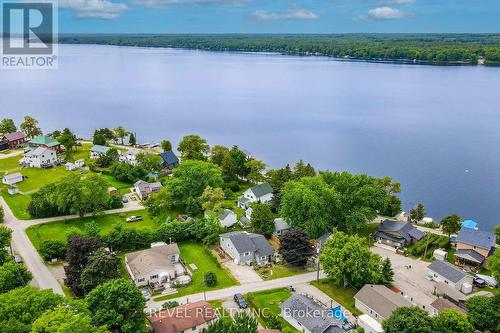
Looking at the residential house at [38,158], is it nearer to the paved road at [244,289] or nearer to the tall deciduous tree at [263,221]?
the tall deciduous tree at [263,221]

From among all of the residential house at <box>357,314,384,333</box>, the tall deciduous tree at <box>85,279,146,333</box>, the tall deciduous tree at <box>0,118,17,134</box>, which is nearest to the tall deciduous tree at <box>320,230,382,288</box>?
the residential house at <box>357,314,384,333</box>

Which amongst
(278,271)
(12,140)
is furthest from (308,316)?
(12,140)

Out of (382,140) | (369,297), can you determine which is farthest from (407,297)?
(382,140)

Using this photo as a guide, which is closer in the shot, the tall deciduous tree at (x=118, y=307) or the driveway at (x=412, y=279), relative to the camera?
the tall deciduous tree at (x=118, y=307)

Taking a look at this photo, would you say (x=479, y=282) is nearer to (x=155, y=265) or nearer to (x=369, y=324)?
(x=369, y=324)

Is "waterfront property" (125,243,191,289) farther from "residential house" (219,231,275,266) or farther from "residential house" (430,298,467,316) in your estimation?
"residential house" (430,298,467,316)

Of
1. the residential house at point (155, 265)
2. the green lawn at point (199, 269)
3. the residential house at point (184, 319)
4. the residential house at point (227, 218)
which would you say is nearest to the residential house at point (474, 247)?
the green lawn at point (199, 269)

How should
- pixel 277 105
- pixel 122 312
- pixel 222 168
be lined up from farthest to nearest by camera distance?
pixel 277 105 → pixel 222 168 → pixel 122 312

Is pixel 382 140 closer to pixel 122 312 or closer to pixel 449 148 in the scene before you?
pixel 449 148
